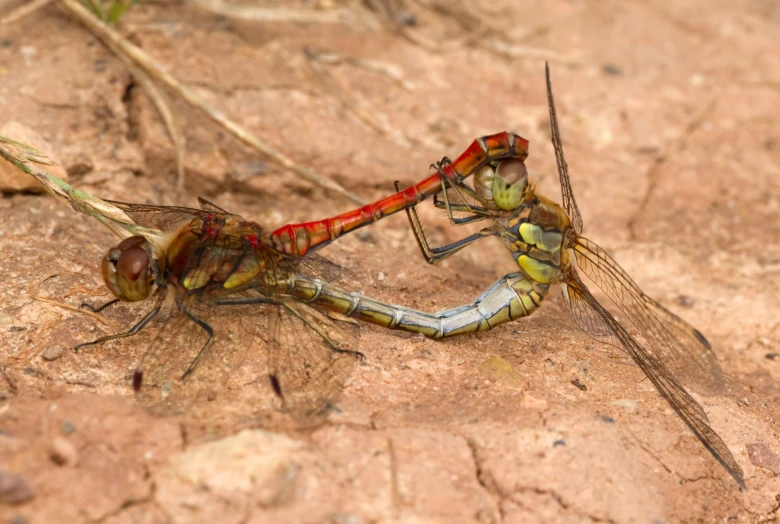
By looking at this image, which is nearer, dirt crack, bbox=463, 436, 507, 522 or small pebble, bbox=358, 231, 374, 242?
dirt crack, bbox=463, 436, 507, 522

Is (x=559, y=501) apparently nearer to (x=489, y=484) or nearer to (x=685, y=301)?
(x=489, y=484)

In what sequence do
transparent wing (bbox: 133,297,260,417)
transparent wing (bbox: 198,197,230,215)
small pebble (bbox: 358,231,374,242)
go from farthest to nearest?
small pebble (bbox: 358,231,374,242)
transparent wing (bbox: 198,197,230,215)
transparent wing (bbox: 133,297,260,417)

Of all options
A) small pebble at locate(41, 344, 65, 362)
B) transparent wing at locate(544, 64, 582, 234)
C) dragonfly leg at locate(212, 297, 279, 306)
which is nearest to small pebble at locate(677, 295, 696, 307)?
transparent wing at locate(544, 64, 582, 234)

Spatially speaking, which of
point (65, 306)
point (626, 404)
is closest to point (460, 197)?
point (626, 404)

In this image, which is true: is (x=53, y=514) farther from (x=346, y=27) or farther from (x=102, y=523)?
(x=346, y=27)

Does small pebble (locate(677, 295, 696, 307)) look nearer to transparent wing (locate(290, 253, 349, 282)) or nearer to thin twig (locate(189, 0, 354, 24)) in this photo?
transparent wing (locate(290, 253, 349, 282))

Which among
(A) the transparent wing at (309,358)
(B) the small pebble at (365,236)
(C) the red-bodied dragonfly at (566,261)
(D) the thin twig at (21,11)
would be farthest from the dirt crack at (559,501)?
(D) the thin twig at (21,11)
